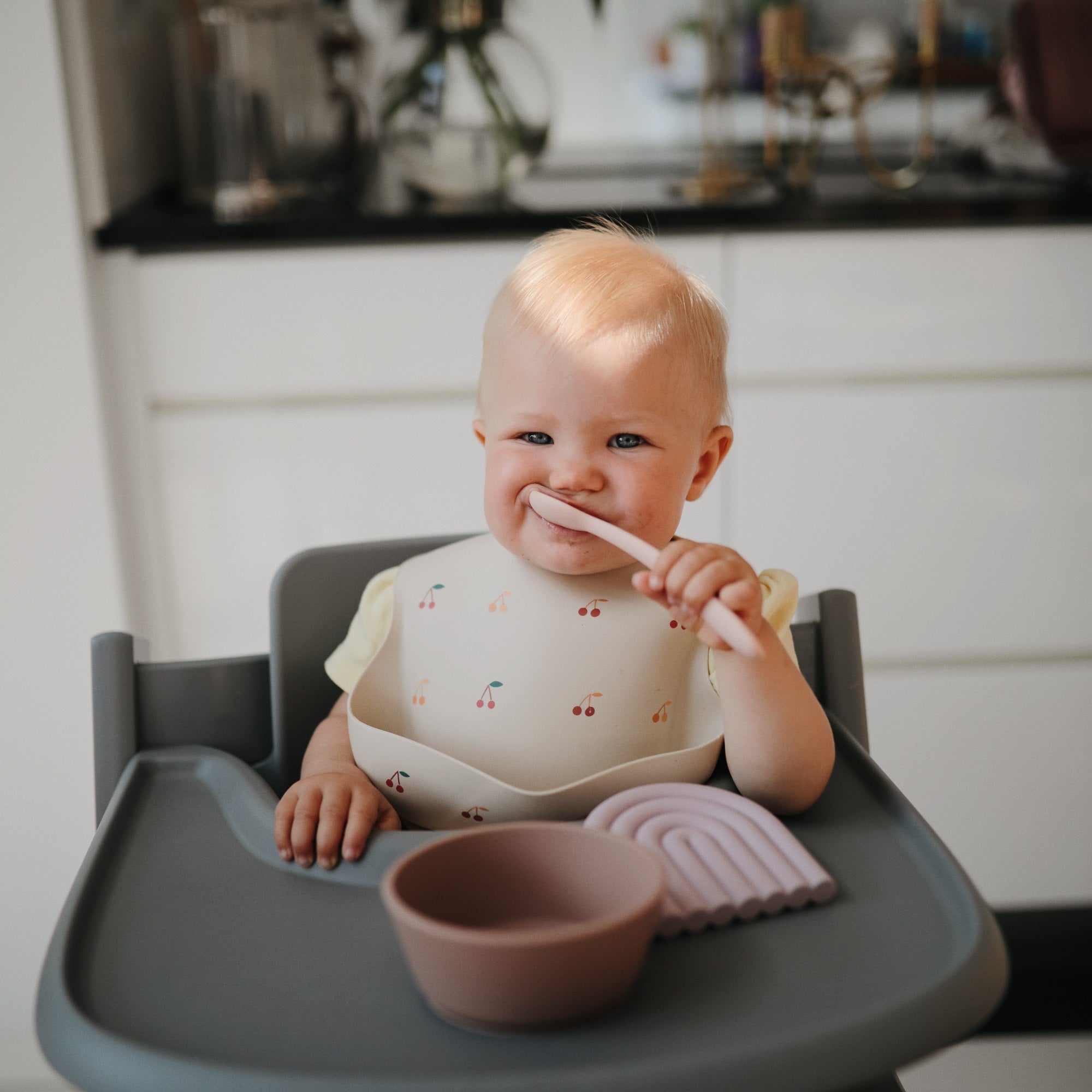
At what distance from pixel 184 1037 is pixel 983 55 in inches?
88.3

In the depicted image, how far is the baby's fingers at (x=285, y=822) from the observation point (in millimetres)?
589

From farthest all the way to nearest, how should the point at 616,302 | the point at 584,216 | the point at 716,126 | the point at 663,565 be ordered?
1. the point at 716,126
2. the point at 584,216
3. the point at 616,302
4. the point at 663,565

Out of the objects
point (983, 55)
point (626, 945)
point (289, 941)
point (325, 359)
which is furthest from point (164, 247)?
point (983, 55)

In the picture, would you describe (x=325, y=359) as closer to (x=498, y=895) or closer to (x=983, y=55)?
(x=498, y=895)

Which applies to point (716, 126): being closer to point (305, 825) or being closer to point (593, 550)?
point (593, 550)

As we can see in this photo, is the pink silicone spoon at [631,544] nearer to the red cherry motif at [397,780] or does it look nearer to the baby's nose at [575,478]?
the baby's nose at [575,478]

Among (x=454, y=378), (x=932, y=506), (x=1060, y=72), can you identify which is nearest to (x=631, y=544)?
(x=454, y=378)

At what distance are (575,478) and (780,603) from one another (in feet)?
0.59

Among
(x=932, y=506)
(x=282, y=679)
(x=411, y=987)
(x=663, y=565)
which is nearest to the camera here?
(x=411, y=987)

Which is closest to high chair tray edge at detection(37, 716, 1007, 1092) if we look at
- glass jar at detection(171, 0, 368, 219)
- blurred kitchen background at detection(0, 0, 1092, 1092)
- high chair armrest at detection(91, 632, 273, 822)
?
high chair armrest at detection(91, 632, 273, 822)

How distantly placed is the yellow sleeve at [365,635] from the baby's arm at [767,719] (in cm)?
24

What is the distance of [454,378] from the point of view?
1.44 metres

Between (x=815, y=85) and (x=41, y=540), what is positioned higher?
(x=815, y=85)

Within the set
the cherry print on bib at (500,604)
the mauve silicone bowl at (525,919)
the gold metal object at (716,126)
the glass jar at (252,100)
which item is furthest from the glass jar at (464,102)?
the mauve silicone bowl at (525,919)
